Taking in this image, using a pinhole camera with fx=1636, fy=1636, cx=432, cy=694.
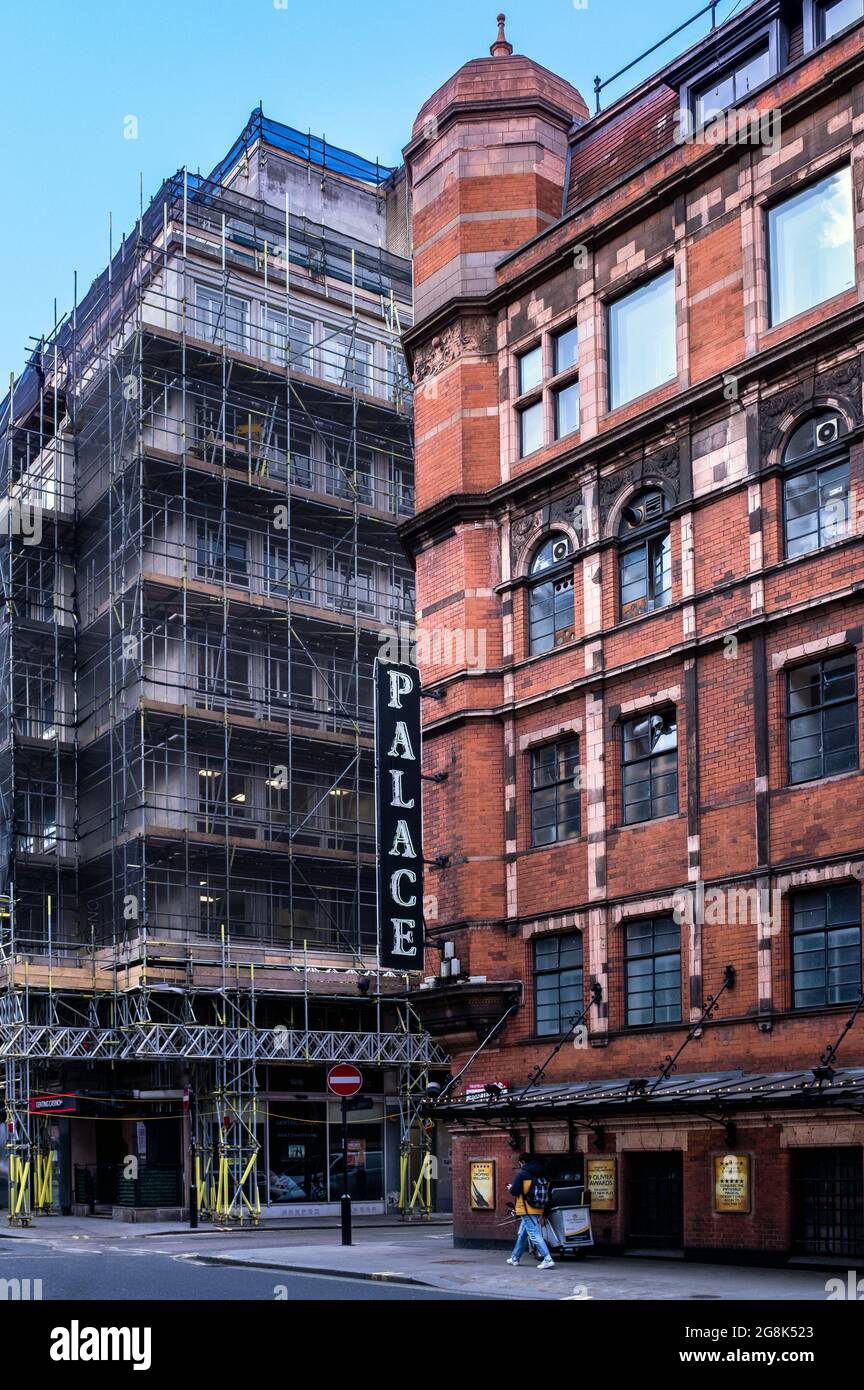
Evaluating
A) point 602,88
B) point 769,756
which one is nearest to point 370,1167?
point 769,756

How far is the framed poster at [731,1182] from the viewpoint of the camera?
74.4 ft

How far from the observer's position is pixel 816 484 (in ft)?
77.2

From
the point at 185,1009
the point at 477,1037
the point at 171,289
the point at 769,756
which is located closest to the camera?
the point at 769,756

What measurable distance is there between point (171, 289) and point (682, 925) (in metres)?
30.9

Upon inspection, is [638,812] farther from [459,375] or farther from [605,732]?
[459,375]

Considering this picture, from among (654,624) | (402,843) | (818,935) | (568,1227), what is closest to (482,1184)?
(568,1227)

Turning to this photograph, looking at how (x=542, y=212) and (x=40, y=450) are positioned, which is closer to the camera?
(x=542, y=212)

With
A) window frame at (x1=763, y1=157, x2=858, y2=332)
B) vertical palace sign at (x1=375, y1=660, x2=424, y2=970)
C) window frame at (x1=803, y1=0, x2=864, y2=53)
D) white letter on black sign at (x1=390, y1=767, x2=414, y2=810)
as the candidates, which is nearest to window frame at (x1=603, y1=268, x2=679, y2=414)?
window frame at (x1=763, y1=157, x2=858, y2=332)

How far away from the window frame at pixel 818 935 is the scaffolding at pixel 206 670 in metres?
19.6

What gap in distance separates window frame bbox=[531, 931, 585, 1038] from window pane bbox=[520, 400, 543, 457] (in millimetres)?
8616

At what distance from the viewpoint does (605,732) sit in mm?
26453

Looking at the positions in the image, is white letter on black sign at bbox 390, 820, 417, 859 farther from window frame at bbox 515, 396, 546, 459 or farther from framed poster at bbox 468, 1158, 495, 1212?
window frame at bbox 515, 396, 546, 459

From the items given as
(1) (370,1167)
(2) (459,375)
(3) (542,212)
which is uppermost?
(3) (542,212)

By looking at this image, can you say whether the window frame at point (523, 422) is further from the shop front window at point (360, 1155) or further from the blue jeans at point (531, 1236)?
the shop front window at point (360, 1155)
